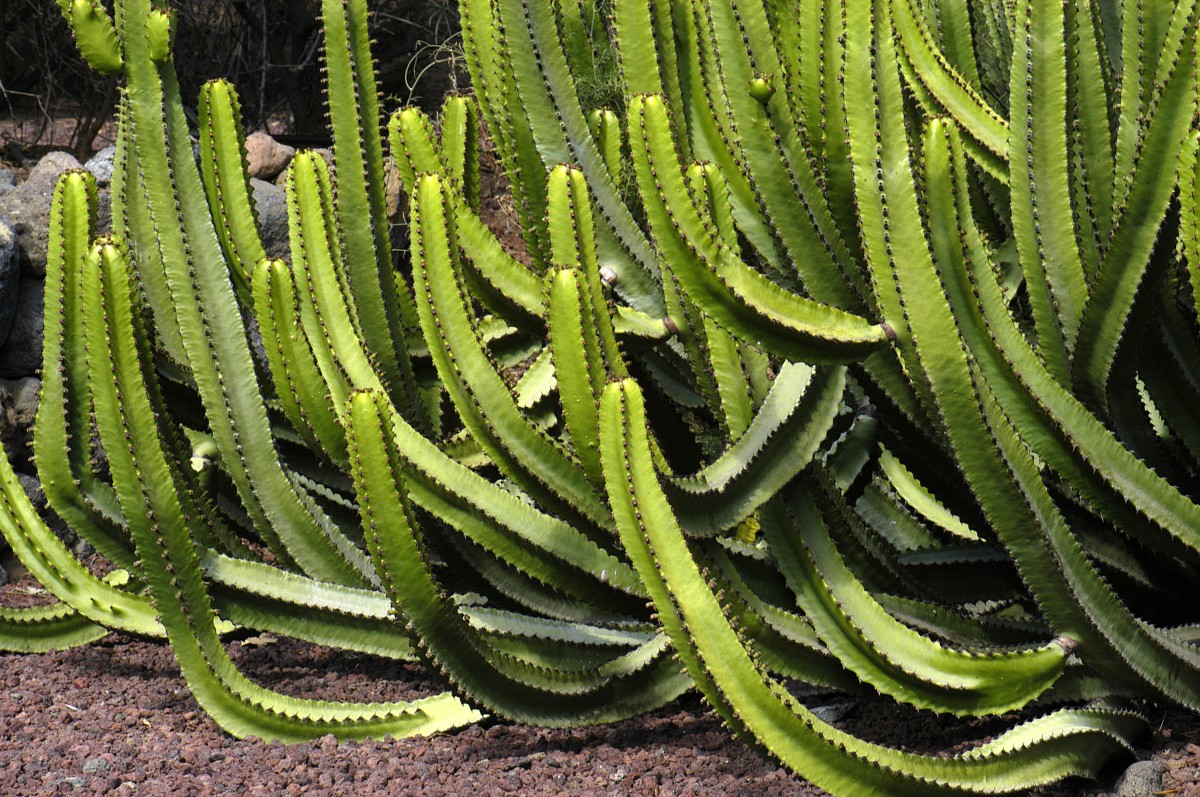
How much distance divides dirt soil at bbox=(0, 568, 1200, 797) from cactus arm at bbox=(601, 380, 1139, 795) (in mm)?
261

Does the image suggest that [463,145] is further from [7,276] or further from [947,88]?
[7,276]

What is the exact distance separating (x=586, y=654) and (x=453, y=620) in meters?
0.43

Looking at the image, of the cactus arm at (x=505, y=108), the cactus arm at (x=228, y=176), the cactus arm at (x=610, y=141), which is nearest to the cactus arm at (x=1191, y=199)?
the cactus arm at (x=610, y=141)

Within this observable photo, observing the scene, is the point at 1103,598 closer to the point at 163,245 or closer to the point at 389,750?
the point at 389,750

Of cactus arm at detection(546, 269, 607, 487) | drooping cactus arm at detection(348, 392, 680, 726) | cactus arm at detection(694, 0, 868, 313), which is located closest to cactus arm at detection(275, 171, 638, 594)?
drooping cactus arm at detection(348, 392, 680, 726)

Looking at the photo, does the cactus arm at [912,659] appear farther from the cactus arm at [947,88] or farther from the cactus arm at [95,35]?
the cactus arm at [95,35]

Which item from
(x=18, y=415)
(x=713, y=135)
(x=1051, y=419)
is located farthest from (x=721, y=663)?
(x=18, y=415)

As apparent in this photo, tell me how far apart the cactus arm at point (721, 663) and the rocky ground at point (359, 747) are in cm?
26

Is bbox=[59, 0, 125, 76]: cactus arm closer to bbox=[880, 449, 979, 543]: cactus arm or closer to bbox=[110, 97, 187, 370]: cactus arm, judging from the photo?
bbox=[110, 97, 187, 370]: cactus arm

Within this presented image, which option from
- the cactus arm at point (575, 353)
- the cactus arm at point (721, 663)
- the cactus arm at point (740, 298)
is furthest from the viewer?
the cactus arm at point (575, 353)

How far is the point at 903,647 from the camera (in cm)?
224

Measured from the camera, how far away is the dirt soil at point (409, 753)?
2.35 metres

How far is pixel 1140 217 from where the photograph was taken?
237cm

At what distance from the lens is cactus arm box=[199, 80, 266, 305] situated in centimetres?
296
